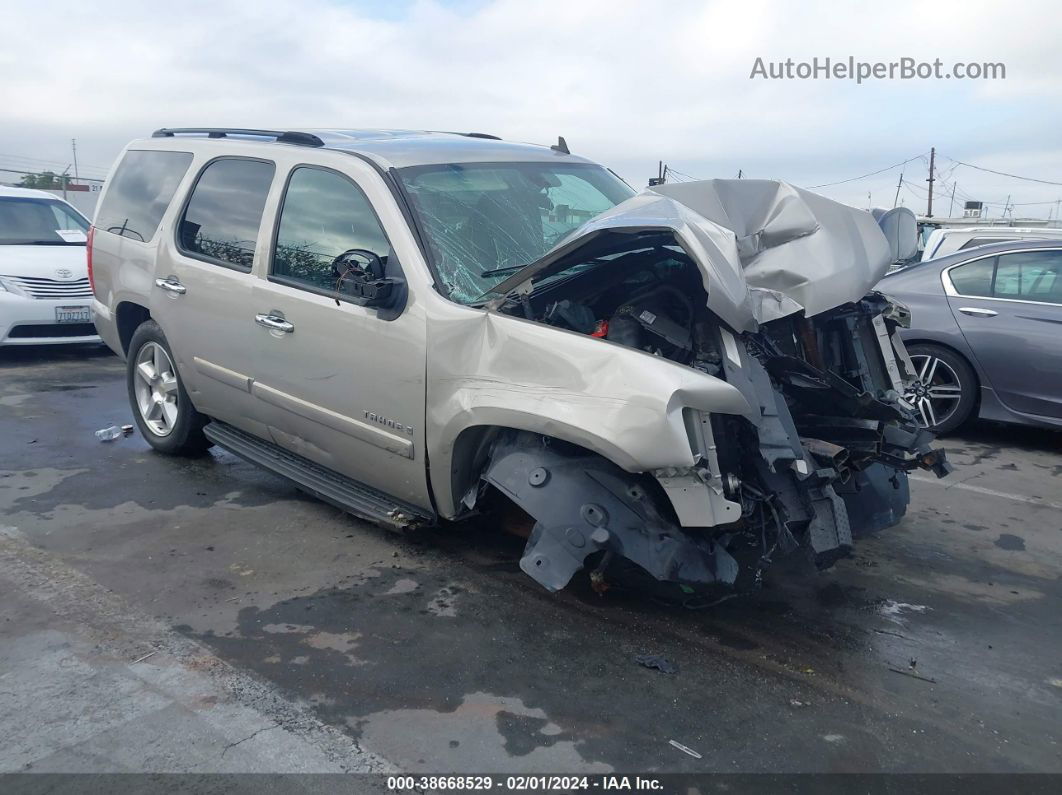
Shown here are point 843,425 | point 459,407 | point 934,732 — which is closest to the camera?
point 934,732

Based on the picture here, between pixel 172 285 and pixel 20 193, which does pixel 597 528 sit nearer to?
pixel 172 285

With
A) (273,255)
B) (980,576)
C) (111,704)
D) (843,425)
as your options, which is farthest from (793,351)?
(111,704)

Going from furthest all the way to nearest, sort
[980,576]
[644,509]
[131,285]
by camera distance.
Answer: [131,285]
[980,576]
[644,509]

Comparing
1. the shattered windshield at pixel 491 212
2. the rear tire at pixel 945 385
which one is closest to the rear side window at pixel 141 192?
the shattered windshield at pixel 491 212

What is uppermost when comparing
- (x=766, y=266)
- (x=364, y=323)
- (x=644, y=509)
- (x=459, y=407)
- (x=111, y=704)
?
(x=766, y=266)

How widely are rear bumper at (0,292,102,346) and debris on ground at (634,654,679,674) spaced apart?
7.32 metres

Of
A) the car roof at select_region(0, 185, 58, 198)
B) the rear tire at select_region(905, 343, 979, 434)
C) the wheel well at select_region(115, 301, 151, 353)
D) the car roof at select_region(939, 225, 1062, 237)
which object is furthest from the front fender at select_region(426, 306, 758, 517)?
the car roof at select_region(0, 185, 58, 198)

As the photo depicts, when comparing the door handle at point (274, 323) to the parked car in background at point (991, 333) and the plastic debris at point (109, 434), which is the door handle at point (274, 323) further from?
the parked car in background at point (991, 333)

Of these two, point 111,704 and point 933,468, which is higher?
point 933,468

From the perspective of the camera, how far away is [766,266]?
3830mm

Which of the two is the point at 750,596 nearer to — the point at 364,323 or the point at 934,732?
the point at 934,732

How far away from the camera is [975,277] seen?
724 centimetres

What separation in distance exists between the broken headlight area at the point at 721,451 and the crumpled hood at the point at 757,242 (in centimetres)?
17

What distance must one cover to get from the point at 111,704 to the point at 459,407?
5.39 feet
